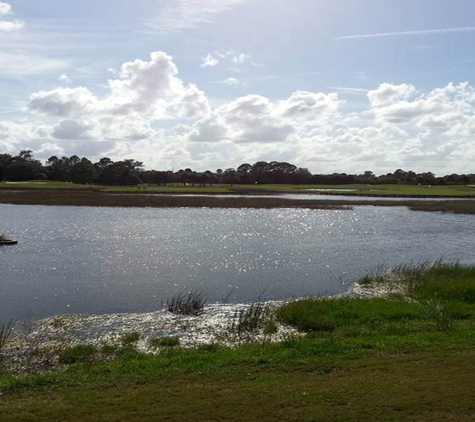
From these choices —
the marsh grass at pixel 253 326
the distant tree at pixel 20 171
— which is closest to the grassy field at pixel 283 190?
the distant tree at pixel 20 171

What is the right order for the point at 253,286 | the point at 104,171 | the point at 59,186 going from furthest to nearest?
the point at 104,171 → the point at 59,186 → the point at 253,286

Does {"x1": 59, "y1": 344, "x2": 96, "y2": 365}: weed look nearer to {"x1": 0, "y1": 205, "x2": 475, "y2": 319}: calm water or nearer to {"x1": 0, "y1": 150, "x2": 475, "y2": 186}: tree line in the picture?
{"x1": 0, "y1": 205, "x2": 475, "y2": 319}: calm water

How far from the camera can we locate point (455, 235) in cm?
4522

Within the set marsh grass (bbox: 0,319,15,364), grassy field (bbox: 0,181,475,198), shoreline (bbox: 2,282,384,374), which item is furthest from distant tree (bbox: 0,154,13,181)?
marsh grass (bbox: 0,319,15,364)

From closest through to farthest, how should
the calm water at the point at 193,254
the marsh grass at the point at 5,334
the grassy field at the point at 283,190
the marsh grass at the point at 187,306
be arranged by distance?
1. the marsh grass at the point at 5,334
2. the marsh grass at the point at 187,306
3. the calm water at the point at 193,254
4. the grassy field at the point at 283,190

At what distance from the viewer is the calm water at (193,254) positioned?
73.4 feet

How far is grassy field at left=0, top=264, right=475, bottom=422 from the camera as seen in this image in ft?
27.5

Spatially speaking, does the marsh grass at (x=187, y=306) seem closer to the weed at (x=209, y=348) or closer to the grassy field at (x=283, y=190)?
the weed at (x=209, y=348)

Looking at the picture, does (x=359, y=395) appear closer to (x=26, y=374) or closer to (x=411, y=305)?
(x=26, y=374)

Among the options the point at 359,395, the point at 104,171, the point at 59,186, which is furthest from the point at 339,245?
the point at 104,171

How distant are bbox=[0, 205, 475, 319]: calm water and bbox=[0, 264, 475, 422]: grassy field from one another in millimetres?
7828

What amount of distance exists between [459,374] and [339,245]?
29091 millimetres

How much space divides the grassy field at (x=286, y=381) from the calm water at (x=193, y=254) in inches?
308

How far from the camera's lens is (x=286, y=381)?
9.98 meters
